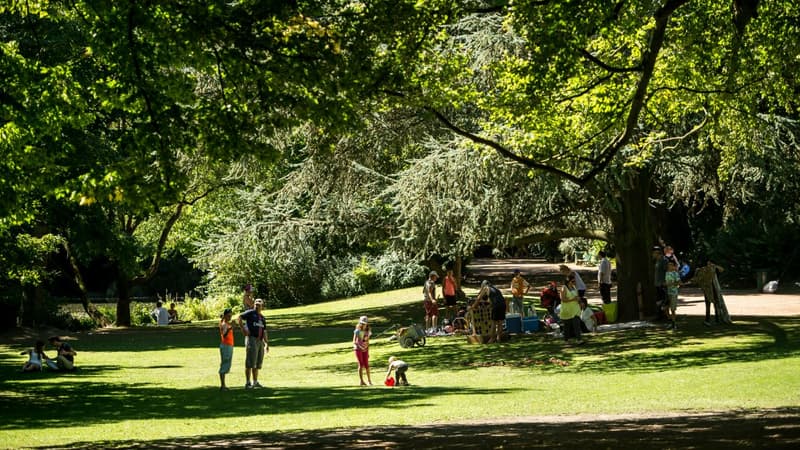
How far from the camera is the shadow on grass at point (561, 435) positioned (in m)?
11.1

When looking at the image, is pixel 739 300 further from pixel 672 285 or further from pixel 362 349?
pixel 362 349

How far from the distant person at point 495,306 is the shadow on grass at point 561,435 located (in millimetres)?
11039

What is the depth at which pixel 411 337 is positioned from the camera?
27.4 m

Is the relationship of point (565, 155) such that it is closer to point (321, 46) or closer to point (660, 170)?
point (321, 46)

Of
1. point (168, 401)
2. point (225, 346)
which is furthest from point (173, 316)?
point (168, 401)

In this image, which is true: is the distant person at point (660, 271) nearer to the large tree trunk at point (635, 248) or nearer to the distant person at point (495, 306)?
the large tree trunk at point (635, 248)

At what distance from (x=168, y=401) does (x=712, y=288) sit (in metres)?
13.5

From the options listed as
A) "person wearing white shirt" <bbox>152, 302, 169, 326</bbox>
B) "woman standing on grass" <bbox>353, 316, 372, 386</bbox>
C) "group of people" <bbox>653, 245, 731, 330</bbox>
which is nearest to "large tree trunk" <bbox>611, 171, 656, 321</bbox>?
"group of people" <bbox>653, 245, 731, 330</bbox>

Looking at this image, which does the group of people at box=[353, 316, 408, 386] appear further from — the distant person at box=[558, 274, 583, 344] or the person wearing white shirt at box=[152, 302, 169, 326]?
the person wearing white shirt at box=[152, 302, 169, 326]

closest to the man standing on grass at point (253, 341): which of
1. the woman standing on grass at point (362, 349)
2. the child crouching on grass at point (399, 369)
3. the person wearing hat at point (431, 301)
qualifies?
the woman standing on grass at point (362, 349)

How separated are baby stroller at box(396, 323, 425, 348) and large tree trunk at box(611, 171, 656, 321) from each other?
17.9 feet

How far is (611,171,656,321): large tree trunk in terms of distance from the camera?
89.1ft

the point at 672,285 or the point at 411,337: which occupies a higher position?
the point at 672,285

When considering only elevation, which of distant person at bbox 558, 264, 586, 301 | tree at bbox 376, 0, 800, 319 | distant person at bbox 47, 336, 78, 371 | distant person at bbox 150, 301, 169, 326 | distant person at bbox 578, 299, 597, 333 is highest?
tree at bbox 376, 0, 800, 319
